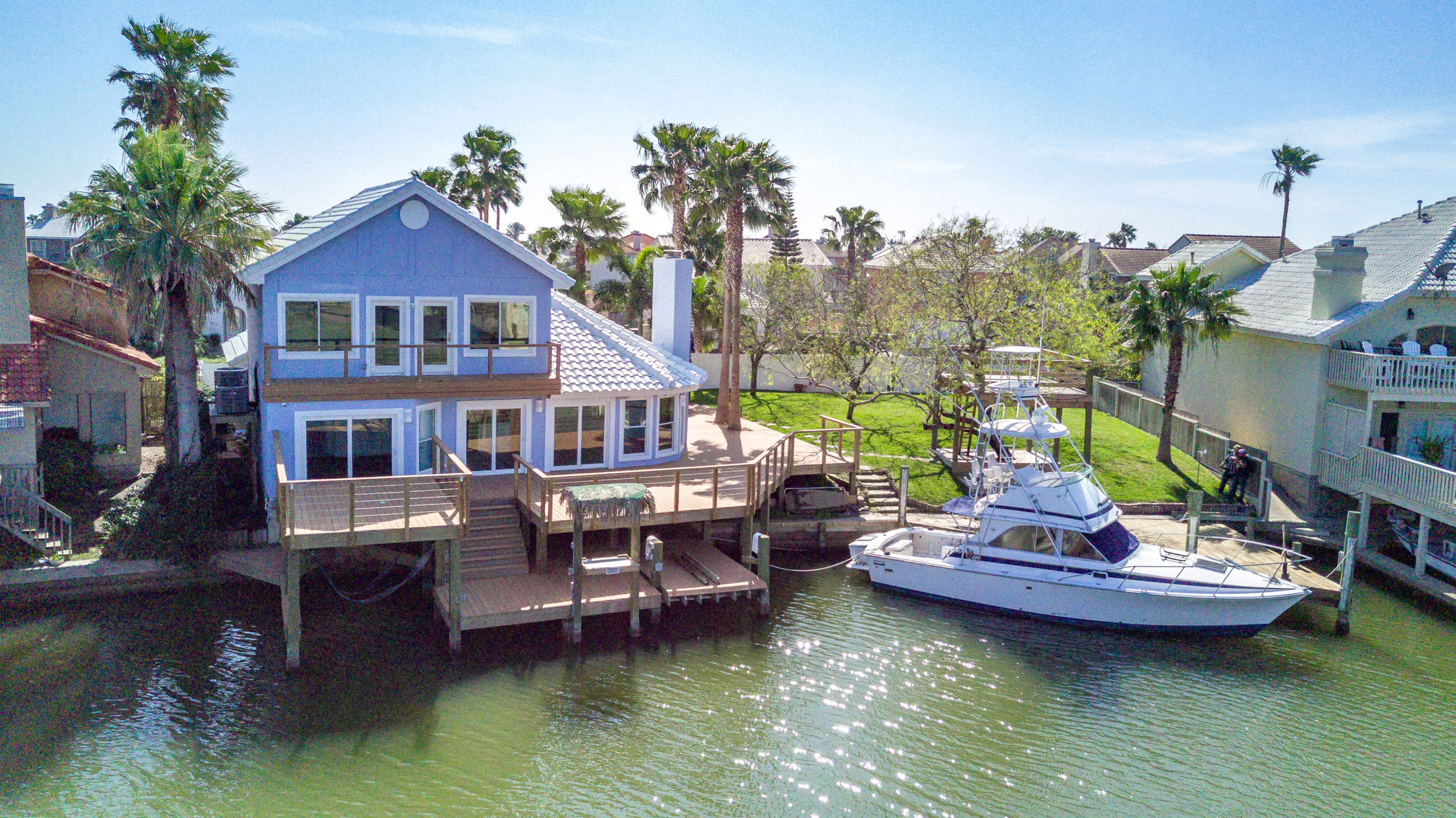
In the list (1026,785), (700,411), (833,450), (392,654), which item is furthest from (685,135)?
(1026,785)

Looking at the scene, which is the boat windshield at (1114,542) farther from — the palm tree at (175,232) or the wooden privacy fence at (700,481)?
the palm tree at (175,232)

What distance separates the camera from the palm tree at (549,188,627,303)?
38.0 meters

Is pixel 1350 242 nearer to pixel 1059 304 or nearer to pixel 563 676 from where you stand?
pixel 1059 304

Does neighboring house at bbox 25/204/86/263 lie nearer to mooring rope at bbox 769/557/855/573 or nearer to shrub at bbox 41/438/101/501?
shrub at bbox 41/438/101/501

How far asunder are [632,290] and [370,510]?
23058 millimetres

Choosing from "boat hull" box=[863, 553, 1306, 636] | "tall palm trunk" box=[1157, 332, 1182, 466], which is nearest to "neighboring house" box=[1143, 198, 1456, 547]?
"tall palm trunk" box=[1157, 332, 1182, 466]

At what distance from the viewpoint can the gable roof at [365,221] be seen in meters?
19.5

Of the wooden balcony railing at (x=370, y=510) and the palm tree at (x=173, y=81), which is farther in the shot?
the palm tree at (x=173, y=81)

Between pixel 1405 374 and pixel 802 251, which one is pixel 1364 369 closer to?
pixel 1405 374

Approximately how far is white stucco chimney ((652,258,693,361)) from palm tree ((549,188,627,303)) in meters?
12.3

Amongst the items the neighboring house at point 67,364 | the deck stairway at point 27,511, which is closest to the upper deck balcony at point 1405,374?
the deck stairway at point 27,511

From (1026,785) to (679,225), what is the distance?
83.4ft

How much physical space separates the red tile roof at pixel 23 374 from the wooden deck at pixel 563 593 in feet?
33.3

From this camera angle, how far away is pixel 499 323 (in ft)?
72.6
